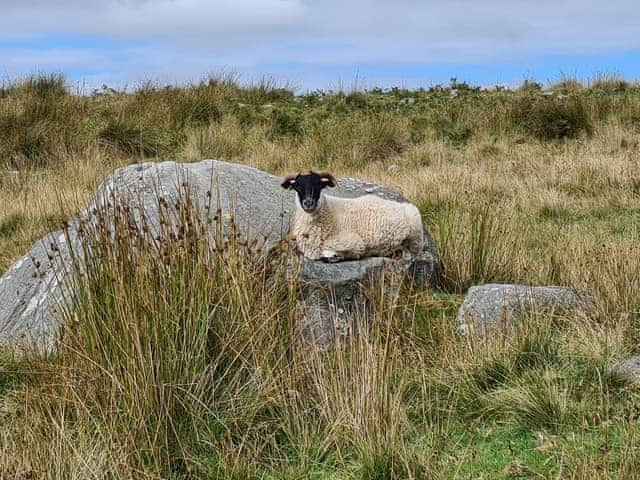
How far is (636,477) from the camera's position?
344 cm

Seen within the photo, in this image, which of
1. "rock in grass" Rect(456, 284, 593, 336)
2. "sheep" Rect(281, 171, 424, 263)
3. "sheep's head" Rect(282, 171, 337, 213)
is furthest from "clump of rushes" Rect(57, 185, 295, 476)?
"sheep" Rect(281, 171, 424, 263)

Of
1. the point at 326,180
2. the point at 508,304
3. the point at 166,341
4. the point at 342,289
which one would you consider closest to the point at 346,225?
the point at 326,180

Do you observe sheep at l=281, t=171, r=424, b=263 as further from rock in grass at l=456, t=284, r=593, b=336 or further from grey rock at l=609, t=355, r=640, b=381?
grey rock at l=609, t=355, r=640, b=381

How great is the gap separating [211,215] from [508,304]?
84.9 inches

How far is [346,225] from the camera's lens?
21.7 feet

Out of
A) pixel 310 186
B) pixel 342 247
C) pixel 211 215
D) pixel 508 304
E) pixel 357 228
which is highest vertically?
pixel 310 186

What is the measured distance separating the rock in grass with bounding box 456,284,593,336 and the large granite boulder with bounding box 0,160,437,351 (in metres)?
0.57

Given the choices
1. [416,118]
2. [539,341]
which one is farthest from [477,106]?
[539,341]

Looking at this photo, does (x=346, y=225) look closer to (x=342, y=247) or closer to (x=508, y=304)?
(x=342, y=247)

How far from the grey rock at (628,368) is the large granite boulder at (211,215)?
62.4 inches

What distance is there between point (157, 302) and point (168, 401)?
51 centimetres

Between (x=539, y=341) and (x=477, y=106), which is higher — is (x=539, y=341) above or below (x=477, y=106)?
below

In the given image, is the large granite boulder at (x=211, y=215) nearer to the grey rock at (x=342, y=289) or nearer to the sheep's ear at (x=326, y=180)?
the grey rock at (x=342, y=289)

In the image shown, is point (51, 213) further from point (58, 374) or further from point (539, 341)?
point (539, 341)
